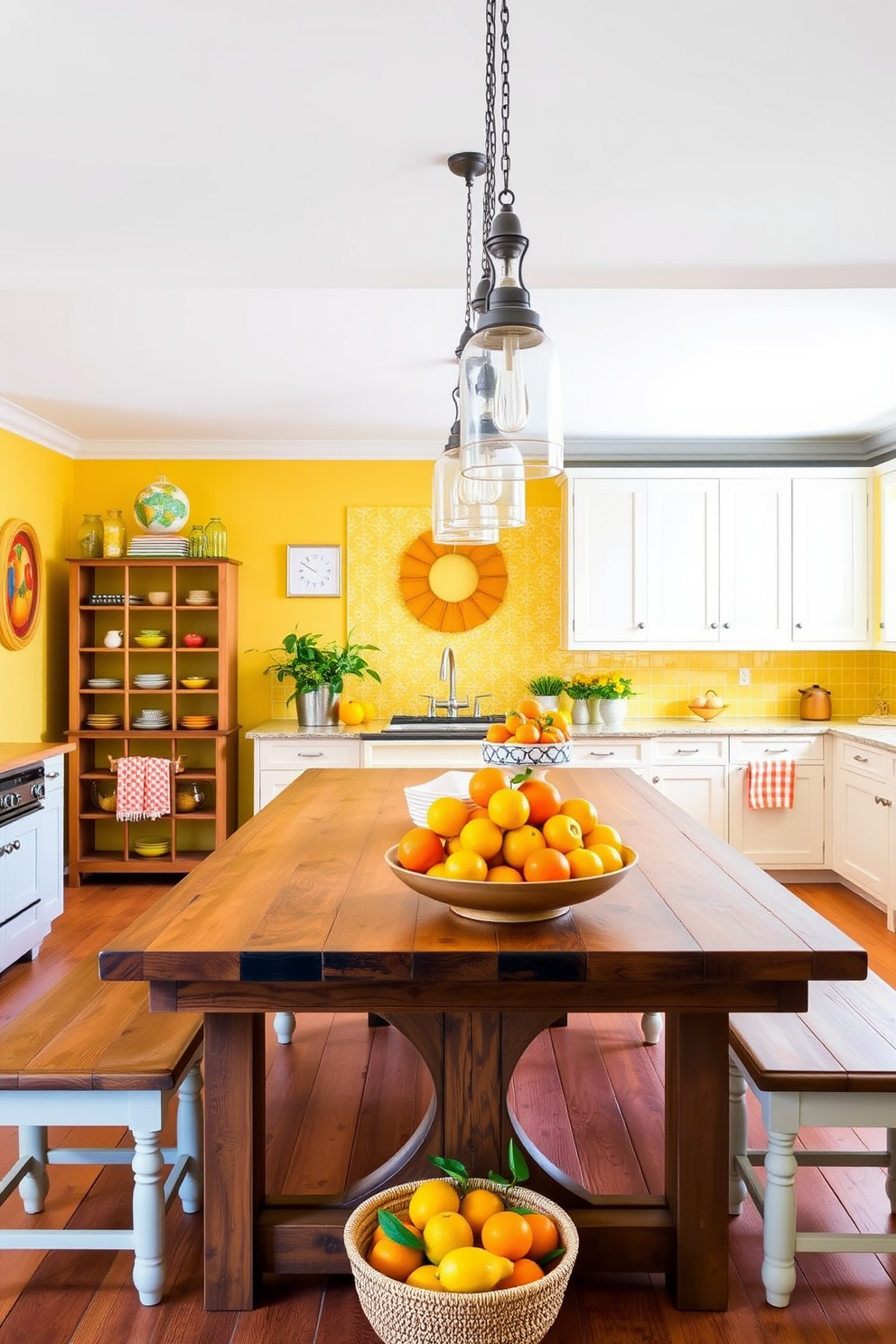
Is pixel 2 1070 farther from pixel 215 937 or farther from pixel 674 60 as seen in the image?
pixel 674 60

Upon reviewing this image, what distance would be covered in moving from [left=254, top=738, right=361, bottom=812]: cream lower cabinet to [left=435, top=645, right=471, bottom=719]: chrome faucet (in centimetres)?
66

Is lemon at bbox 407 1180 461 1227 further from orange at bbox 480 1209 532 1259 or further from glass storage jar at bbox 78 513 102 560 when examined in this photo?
glass storage jar at bbox 78 513 102 560

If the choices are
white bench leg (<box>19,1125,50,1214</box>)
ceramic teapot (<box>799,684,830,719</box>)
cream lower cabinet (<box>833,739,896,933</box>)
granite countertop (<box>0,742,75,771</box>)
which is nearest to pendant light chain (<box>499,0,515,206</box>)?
white bench leg (<box>19,1125,50,1214</box>)

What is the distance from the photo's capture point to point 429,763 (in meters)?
5.10

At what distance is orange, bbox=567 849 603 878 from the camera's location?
1.58 meters

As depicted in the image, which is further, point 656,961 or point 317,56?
point 317,56

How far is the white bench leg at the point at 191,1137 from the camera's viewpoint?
2.22 metres

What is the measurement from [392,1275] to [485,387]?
1.45 m

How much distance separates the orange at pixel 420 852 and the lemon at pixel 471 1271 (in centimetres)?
58

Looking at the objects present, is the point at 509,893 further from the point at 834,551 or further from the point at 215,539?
the point at 834,551

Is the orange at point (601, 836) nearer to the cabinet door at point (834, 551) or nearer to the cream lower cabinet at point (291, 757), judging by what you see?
the cream lower cabinet at point (291, 757)

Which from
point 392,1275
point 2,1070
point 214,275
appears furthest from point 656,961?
point 214,275

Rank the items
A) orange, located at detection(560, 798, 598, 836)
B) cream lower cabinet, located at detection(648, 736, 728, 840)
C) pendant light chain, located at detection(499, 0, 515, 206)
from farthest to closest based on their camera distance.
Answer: cream lower cabinet, located at detection(648, 736, 728, 840) → orange, located at detection(560, 798, 598, 836) → pendant light chain, located at detection(499, 0, 515, 206)

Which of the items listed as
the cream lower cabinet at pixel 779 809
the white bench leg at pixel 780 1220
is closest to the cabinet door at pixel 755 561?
the cream lower cabinet at pixel 779 809
